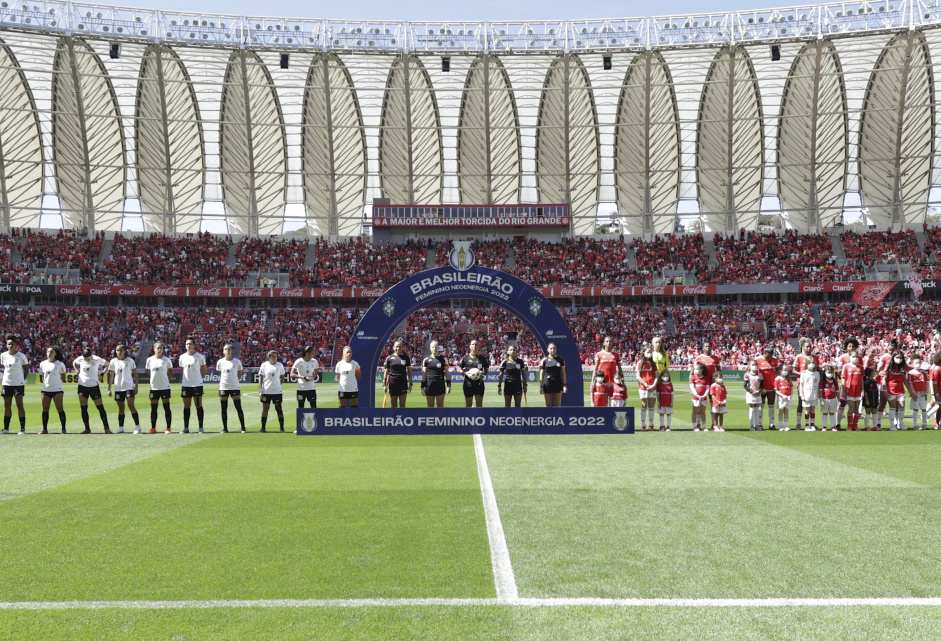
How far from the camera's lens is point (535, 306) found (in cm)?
1967

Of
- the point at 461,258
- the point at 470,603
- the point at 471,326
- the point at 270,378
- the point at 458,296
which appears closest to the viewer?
the point at 470,603

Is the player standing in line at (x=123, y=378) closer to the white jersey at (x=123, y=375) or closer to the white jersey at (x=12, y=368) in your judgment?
the white jersey at (x=123, y=375)

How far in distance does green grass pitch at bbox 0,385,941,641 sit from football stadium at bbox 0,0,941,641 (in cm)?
6

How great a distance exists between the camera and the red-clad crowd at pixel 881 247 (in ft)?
186

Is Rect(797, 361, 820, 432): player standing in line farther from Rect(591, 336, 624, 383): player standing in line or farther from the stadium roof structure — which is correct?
the stadium roof structure

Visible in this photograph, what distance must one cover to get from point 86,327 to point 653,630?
55.5 meters

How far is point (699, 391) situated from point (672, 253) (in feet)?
151

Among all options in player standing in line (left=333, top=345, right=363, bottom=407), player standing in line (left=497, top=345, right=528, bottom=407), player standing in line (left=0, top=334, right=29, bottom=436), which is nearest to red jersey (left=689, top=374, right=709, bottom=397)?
player standing in line (left=497, top=345, right=528, bottom=407)

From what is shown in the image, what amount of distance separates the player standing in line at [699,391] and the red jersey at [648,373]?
77 centimetres

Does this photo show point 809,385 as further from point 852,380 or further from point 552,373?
point 552,373

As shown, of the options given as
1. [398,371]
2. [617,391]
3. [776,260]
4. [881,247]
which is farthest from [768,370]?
[881,247]

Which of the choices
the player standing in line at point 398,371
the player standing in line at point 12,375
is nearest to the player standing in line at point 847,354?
the player standing in line at point 398,371

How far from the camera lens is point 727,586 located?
5.94 m

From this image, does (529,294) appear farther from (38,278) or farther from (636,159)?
(38,278)
